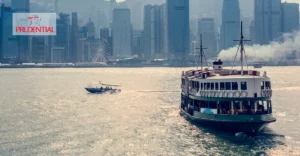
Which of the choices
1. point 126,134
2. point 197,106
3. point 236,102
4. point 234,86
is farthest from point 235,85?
point 126,134

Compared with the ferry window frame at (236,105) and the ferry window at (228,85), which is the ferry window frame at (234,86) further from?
the ferry window frame at (236,105)

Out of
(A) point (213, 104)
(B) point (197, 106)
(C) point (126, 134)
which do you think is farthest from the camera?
(B) point (197, 106)

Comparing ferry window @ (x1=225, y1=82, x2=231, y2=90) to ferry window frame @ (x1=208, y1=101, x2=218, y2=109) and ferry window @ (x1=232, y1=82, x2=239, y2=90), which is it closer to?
ferry window @ (x1=232, y1=82, x2=239, y2=90)

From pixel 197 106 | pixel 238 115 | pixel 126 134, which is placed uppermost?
pixel 197 106

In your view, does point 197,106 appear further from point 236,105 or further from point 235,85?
point 235,85

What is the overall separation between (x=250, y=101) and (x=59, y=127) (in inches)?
1025

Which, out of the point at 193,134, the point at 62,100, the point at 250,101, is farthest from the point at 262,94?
the point at 62,100

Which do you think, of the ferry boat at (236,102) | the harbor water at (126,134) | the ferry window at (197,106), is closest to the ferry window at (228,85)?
the ferry boat at (236,102)

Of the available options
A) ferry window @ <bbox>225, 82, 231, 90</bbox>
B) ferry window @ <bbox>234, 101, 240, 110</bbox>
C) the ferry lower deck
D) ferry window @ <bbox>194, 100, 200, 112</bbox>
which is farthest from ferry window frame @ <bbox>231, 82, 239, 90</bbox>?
ferry window @ <bbox>194, 100, 200, 112</bbox>

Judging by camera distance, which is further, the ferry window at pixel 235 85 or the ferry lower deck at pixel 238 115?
the ferry window at pixel 235 85

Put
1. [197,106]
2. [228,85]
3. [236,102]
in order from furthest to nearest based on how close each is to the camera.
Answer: [197,106]
[228,85]
[236,102]

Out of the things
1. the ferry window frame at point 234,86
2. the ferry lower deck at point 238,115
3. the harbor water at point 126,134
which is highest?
the ferry window frame at point 234,86

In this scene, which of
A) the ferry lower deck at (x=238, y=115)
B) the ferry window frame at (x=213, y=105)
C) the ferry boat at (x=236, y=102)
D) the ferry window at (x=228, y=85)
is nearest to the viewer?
the ferry lower deck at (x=238, y=115)

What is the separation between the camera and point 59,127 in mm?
57375
